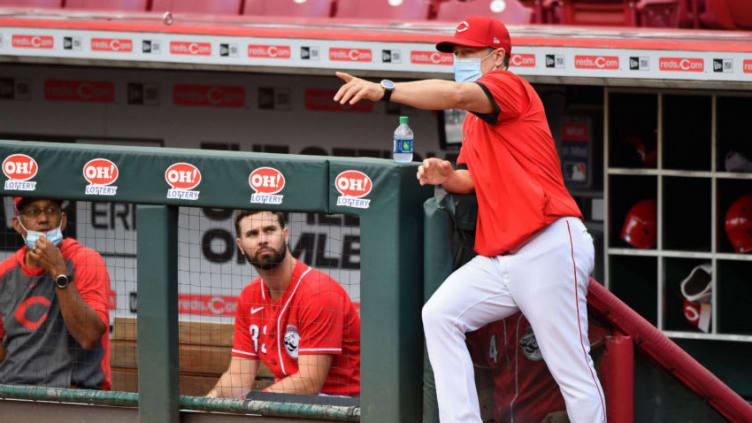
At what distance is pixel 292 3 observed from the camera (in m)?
7.70

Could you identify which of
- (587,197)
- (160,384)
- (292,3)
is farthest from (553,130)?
(160,384)

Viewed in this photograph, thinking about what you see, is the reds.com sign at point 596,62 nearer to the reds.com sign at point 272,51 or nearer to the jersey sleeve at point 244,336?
the reds.com sign at point 272,51

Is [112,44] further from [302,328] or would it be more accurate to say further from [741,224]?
[741,224]

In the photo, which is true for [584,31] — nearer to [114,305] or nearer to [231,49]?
[231,49]

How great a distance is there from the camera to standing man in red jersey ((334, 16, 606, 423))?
12.5 ft

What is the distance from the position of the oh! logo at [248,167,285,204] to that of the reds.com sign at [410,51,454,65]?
2.38m

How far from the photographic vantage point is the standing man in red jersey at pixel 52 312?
4523mm

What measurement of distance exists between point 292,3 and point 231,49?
131 centimetres

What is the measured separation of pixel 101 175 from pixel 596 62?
2.97 meters

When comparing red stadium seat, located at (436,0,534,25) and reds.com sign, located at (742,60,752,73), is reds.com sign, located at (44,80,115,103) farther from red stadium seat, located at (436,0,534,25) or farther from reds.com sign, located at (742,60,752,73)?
reds.com sign, located at (742,60,752,73)

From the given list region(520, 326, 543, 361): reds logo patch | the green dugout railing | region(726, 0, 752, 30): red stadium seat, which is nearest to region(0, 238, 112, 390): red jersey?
the green dugout railing

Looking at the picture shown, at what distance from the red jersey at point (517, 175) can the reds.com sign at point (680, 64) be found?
248 centimetres

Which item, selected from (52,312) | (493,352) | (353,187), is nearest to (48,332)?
(52,312)

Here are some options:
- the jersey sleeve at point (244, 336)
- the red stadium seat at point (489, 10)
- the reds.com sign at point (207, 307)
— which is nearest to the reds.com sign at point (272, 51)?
the red stadium seat at point (489, 10)
